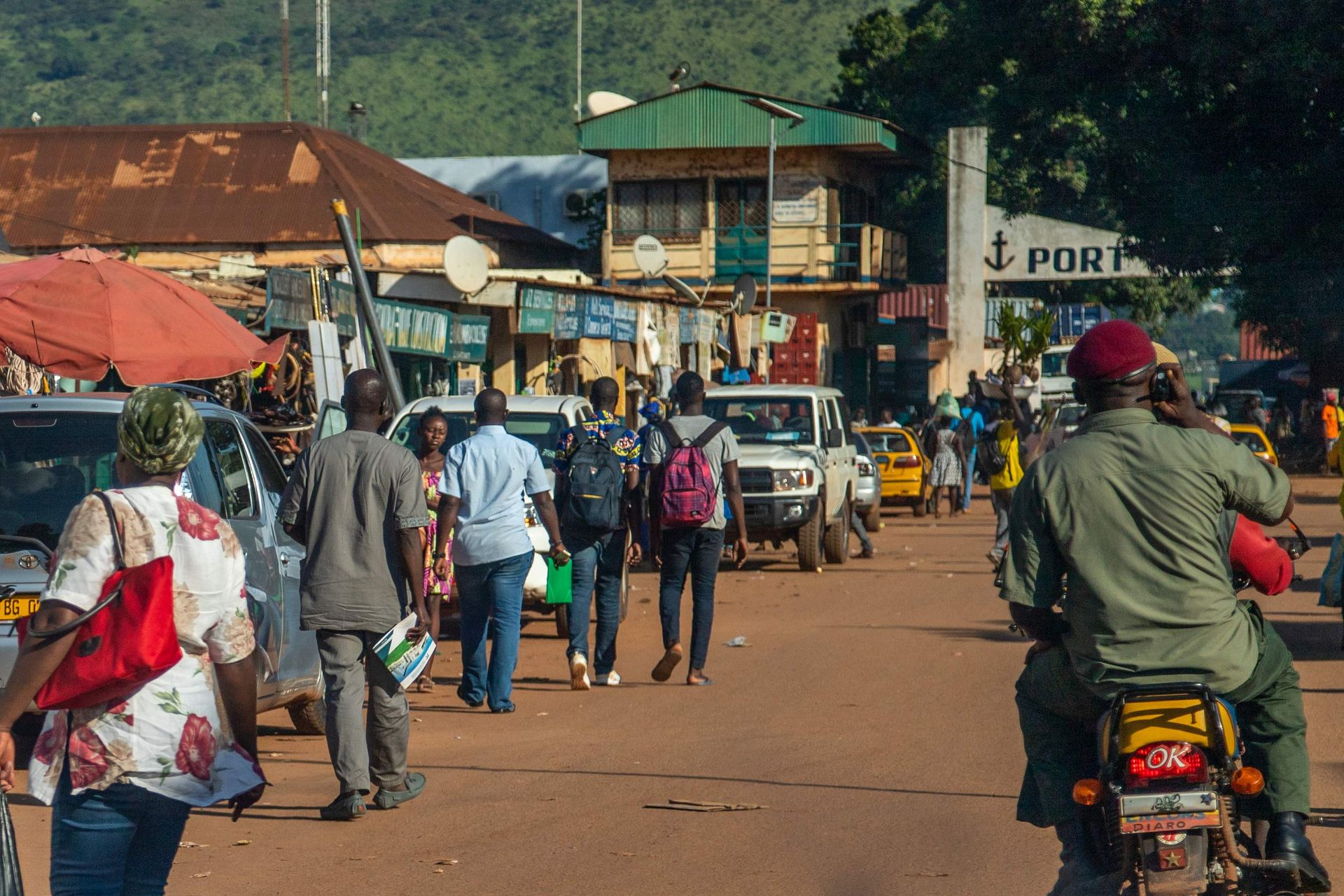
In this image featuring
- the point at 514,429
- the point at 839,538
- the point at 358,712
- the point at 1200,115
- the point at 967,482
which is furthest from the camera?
the point at 1200,115

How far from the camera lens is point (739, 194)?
39.8 meters

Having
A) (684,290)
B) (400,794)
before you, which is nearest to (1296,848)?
(400,794)

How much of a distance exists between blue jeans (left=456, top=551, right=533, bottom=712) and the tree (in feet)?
74.6

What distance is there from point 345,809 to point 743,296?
79.5 ft

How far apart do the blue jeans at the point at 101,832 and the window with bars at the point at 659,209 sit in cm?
3625

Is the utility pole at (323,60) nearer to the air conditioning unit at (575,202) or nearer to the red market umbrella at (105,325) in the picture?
the air conditioning unit at (575,202)

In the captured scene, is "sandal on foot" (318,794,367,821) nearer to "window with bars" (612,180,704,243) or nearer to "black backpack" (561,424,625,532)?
"black backpack" (561,424,625,532)

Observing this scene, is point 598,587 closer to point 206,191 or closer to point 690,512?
point 690,512

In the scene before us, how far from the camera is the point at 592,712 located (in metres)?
10.0

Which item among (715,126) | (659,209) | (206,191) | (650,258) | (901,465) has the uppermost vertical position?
(715,126)

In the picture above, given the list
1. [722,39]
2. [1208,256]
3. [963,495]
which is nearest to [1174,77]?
[1208,256]

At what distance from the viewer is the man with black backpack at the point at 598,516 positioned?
1055 centimetres

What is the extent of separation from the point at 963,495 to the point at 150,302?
20.8 metres

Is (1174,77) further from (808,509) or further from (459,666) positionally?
(459,666)
